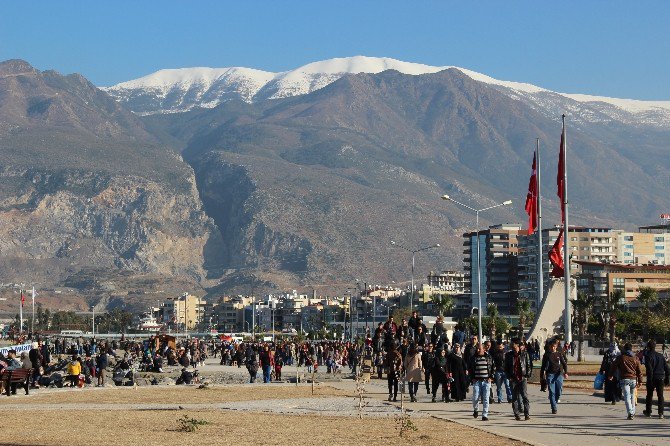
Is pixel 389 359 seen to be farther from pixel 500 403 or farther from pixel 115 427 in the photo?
pixel 115 427

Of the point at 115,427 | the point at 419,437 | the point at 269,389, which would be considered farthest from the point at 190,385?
the point at 419,437

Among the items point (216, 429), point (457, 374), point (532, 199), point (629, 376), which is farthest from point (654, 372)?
point (532, 199)

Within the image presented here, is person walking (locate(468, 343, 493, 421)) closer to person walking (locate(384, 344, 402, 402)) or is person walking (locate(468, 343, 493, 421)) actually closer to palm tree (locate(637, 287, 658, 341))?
person walking (locate(384, 344, 402, 402))

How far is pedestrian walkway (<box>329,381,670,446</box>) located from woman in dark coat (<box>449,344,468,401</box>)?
2.06 feet

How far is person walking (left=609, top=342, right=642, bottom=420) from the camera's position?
2897 cm

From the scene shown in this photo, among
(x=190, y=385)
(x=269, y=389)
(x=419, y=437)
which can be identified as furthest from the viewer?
(x=190, y=385)

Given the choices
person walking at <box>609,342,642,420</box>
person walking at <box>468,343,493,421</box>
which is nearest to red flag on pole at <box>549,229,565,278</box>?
person walking at <box>468,343,493,421</box>

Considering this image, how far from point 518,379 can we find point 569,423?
1536mm

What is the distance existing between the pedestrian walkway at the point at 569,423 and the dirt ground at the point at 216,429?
793 mm

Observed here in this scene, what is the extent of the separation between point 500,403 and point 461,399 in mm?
1446

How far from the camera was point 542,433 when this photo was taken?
26109 mm

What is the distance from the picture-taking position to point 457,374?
3597 cm

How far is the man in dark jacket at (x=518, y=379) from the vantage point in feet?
96.1

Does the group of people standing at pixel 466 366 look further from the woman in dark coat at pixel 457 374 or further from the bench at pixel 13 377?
the bench at pixel 13 377
